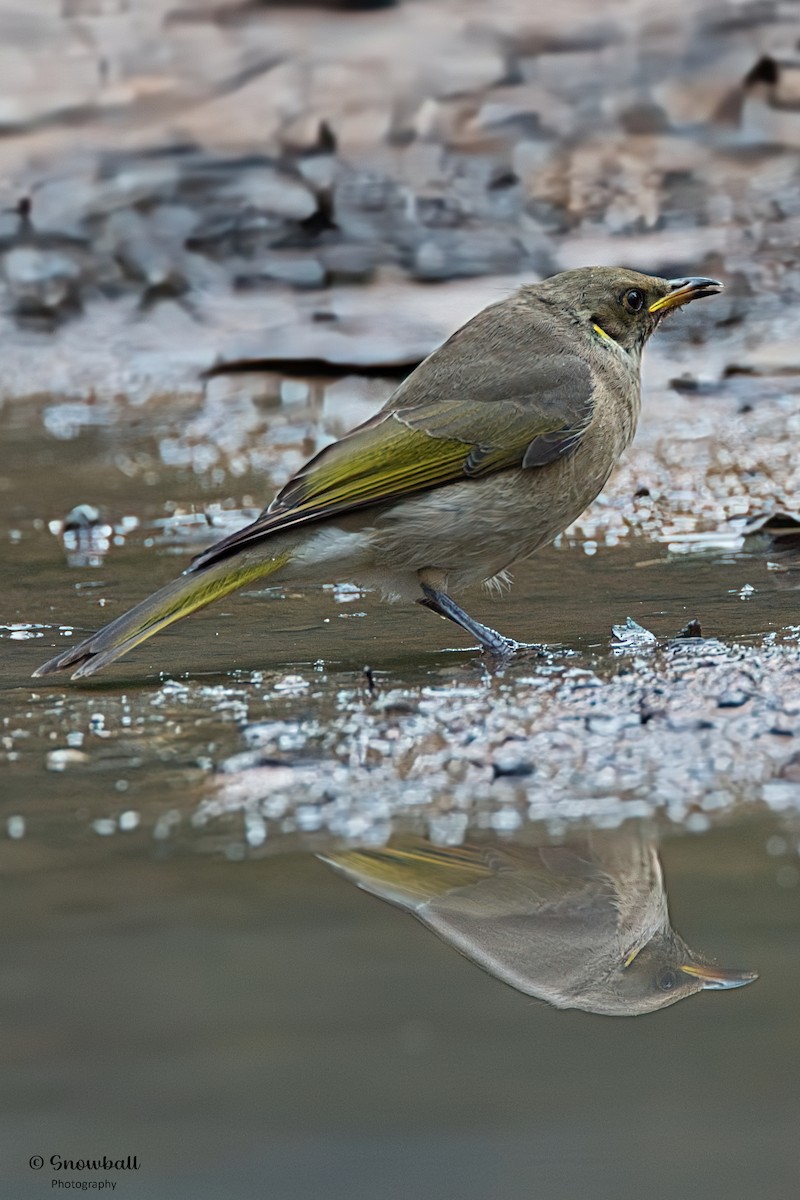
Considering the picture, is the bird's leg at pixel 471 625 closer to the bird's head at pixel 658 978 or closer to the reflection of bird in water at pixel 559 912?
the reflection of bird in water at pixel 559 912

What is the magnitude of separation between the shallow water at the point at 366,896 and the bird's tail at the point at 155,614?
11cm

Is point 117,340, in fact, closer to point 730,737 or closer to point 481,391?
point 481,391

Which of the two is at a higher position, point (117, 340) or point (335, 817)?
point (117, 340)

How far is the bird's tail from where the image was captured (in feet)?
16.1

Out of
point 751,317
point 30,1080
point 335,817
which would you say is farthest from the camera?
point 751,317

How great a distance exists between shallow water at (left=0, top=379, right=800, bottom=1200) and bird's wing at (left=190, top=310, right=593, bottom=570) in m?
0.47

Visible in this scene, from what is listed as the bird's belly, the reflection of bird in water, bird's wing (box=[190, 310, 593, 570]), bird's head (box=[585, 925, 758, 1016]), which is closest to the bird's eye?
bird's wing (box=[190, 310, 593, 570])

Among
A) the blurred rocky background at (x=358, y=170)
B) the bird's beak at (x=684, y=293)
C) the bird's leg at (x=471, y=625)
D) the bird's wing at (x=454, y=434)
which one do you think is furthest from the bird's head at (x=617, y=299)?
the blurred rocky background at (x=358, y=170)

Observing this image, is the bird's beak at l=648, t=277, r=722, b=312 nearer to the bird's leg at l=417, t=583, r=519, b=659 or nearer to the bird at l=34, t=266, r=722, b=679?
the bird at l=34, t=266, r=722, b=679

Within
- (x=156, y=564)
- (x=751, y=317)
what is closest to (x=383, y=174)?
(x=751, y=317)

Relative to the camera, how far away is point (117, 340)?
10898 mm

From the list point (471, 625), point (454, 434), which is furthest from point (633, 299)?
point (471, 625)

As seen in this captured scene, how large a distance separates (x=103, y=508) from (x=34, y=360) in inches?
145

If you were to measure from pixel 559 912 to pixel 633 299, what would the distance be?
2980 mm
